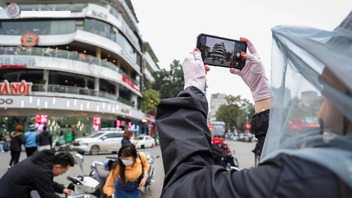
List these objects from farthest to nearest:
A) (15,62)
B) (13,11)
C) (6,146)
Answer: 1. (13,11)
2. (15,62)
3. (6,146)

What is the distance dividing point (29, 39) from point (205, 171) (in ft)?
90.9

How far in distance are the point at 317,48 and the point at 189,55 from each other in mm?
539

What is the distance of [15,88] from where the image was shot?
2259 centimetres

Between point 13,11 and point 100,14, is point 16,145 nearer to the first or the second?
point 100,14

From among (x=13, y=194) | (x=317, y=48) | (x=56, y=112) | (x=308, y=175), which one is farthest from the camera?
(x=56, y=112)

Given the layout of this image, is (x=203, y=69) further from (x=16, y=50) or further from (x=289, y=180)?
(x=16, y=50)

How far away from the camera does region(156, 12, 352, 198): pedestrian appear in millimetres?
673

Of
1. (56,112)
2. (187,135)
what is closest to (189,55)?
(187,135)

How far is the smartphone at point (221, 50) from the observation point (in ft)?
4.23

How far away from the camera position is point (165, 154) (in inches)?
37.7

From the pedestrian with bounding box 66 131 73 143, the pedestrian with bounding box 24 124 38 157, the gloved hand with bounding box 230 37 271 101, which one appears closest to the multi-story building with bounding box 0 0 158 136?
the pedestrian with bounding box 66 131 73 143

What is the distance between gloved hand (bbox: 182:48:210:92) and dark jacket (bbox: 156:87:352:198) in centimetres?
7

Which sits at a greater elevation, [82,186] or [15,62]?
[15,62]

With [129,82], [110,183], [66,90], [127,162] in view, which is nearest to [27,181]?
[110,183]
